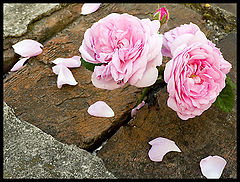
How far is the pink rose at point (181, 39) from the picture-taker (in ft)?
3.31

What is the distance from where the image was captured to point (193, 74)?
3.30 feet

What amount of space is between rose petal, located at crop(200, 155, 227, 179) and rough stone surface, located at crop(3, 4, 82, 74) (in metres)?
0.71

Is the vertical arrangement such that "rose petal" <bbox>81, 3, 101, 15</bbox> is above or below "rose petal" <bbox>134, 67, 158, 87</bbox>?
below

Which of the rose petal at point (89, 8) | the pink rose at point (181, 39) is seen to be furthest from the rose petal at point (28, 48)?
the pink rose at point (181, 39)

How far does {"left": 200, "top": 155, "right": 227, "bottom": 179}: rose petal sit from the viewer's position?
108cm

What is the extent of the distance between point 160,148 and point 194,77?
0.24 meters

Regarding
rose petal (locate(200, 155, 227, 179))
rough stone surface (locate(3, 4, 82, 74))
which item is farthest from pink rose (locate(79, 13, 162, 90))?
rough stone surface (locate(3, 4, 82, 74))

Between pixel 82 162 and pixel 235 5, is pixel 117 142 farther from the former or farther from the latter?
pixel 235 5

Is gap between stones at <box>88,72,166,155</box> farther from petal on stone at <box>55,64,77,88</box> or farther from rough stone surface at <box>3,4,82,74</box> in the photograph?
rough stone surface at <box>3,4,82,74</box>

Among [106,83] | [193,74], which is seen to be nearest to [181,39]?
[193,74]

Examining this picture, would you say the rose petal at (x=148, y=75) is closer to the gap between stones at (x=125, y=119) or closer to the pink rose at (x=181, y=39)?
the pink rose at (x=181, y=39)

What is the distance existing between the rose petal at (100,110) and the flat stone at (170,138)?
0.20 ft

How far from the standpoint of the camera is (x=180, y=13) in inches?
57.9

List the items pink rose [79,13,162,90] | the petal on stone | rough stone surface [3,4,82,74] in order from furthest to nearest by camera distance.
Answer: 1. rough stone surface [3,4,82,74]
2. the petal on stone
3. pink rose [79,13,162,90]
